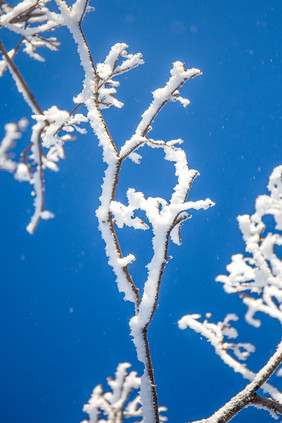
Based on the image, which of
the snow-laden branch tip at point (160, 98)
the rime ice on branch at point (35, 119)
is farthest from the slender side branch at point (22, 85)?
the snow-laden branch tip at point (160, 98)

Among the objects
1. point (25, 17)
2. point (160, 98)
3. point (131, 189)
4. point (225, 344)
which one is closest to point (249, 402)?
point (225, 344)

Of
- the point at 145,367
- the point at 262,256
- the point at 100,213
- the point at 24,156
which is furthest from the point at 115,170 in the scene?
the point at 262,256

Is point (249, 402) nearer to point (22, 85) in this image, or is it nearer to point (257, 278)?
point (257, 278)

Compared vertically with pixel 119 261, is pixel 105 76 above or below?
above

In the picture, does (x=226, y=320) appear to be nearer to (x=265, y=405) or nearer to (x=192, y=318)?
(x=192, y=318)

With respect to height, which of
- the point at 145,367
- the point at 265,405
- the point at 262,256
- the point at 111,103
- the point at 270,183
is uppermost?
the point at 111,103

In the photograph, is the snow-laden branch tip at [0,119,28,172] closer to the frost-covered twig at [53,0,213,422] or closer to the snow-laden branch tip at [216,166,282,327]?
the frost-covered twig at [53,0,213,422]
